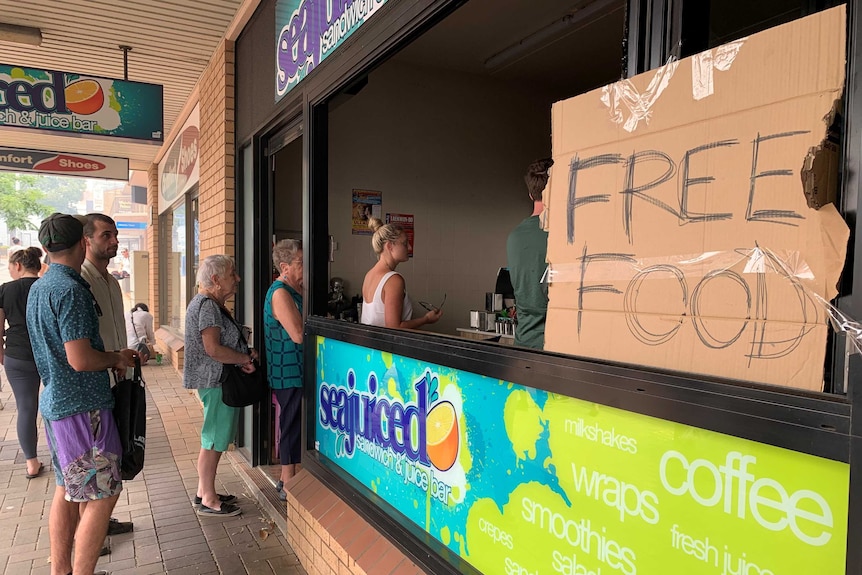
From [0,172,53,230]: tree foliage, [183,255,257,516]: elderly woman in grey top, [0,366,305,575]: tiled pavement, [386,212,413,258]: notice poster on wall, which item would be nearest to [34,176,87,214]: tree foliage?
[0,172,53,230]: tree foliage

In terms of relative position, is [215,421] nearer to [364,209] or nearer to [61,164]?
[364,209]

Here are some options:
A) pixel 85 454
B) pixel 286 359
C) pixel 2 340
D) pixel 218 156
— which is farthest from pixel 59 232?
pixel 218 156

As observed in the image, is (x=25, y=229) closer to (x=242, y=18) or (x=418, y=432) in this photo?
(x=242, y=18)

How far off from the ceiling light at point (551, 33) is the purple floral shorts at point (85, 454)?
4216mm

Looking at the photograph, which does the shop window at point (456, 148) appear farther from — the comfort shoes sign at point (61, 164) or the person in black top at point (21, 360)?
the comfort shoes sign at point (61, 164)

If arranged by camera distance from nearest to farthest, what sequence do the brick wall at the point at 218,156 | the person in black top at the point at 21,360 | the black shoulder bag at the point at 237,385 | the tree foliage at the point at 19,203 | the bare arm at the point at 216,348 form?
the bare arm at the point at 216,348 → the black shoulder bag at the point at 237,385 → the person in black top at the point at 21,360 → the brick wall at the point at 218,156 → the tree foliage at the point at 19,203

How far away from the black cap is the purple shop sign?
4.70 ft

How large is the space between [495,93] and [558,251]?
17.2ft

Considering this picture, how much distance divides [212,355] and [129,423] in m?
0.66

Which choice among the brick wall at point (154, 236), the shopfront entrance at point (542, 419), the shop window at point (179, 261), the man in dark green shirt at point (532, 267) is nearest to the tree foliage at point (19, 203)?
the brick wall at point (154, 236)

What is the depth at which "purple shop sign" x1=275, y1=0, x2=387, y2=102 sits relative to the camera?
2.61m

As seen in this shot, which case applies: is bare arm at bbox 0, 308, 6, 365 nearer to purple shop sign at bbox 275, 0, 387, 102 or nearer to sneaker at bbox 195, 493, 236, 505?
sneaker at bbox 195, 493, 236, 505

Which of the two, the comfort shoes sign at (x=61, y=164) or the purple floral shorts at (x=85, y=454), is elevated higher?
the comfort shoes sign at (x=61, y=164)

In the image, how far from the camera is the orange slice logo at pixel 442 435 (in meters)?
1.91
